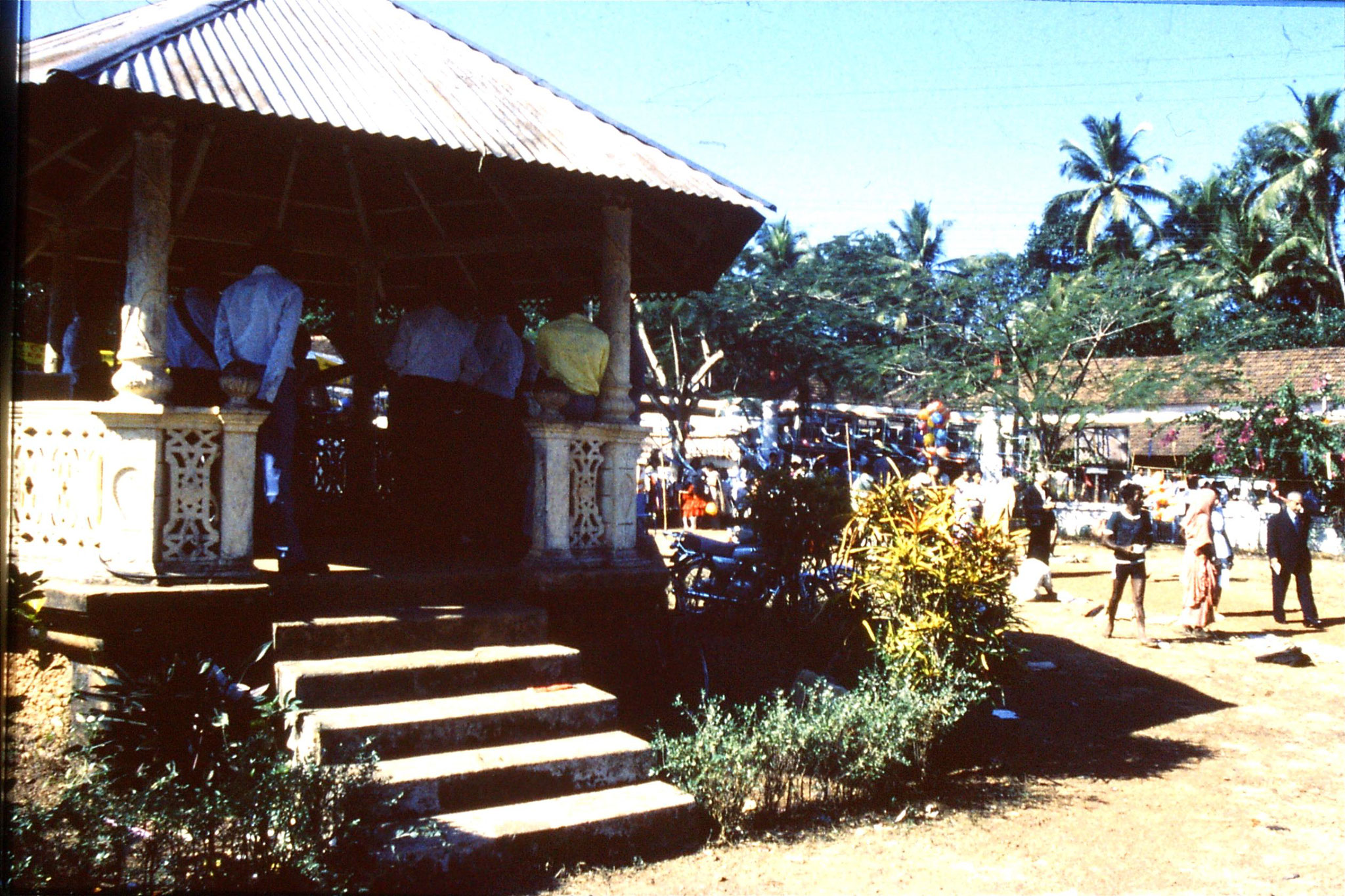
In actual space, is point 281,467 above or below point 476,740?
above

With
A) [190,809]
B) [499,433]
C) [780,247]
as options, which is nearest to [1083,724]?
[499,433]

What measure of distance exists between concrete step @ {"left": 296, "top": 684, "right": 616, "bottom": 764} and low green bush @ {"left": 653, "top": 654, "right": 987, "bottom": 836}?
53 cm

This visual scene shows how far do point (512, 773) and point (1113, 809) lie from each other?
13.2ft

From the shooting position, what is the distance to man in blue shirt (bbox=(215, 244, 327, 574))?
594 centimetres

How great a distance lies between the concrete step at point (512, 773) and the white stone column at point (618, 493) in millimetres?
1571

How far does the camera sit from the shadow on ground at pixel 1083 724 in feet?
24.8

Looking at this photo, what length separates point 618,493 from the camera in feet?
23.7

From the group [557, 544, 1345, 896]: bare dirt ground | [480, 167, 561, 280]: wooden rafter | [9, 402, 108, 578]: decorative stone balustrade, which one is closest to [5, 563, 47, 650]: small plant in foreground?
[9, 402, 108, 578]: decorative stone balustrade

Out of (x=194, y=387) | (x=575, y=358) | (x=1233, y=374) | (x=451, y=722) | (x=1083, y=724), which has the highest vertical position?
(x=1233, y=374)

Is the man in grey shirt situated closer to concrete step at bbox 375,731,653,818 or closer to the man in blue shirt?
the man in blue shirt

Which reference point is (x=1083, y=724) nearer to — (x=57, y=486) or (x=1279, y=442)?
(x=57, y=486)

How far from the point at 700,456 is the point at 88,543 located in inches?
953

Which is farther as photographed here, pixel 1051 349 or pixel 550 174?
pixel 1051 349

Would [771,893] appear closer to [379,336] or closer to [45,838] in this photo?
[45,838]
